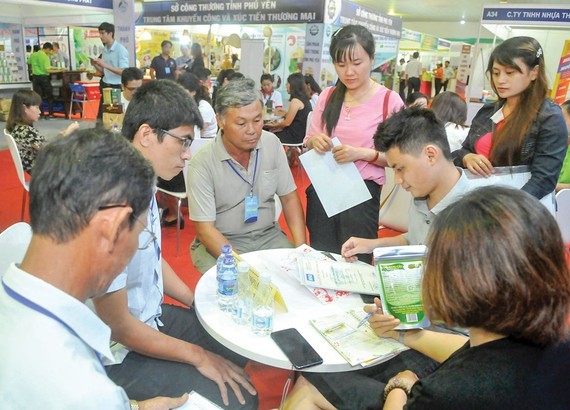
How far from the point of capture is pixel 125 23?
22.1ft

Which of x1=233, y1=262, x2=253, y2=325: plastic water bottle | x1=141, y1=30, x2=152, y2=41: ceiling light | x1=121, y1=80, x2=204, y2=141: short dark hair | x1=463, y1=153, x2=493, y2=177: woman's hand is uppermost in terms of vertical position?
x1=141, y1=30, x2=152, y2=41: ceiling light

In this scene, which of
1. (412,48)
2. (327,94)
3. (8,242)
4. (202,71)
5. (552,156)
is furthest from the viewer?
(412,48)

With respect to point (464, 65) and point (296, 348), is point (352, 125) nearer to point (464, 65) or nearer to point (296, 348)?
point (296, 348)

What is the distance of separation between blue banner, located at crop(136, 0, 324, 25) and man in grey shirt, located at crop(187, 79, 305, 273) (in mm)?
5573

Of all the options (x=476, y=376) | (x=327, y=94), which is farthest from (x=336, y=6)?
(x=476, y=376)

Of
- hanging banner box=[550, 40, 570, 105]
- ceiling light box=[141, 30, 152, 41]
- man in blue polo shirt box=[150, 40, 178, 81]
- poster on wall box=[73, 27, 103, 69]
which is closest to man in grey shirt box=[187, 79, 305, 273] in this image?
man in blue polo shirt box=[150, 40, 178, 81]

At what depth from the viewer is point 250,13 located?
302 inches

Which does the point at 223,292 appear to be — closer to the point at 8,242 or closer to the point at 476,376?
the point at 8,242

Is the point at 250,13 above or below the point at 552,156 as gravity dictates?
above

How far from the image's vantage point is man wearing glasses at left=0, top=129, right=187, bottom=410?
65 centimetres

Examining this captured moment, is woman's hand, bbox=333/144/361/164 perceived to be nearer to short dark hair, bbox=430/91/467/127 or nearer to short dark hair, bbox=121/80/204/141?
short dark hair, bbox=121/80/204/141

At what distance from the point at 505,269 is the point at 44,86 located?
36.2 feet

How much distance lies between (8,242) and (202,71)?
17.0ft

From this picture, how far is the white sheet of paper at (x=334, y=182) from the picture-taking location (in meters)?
2.03
